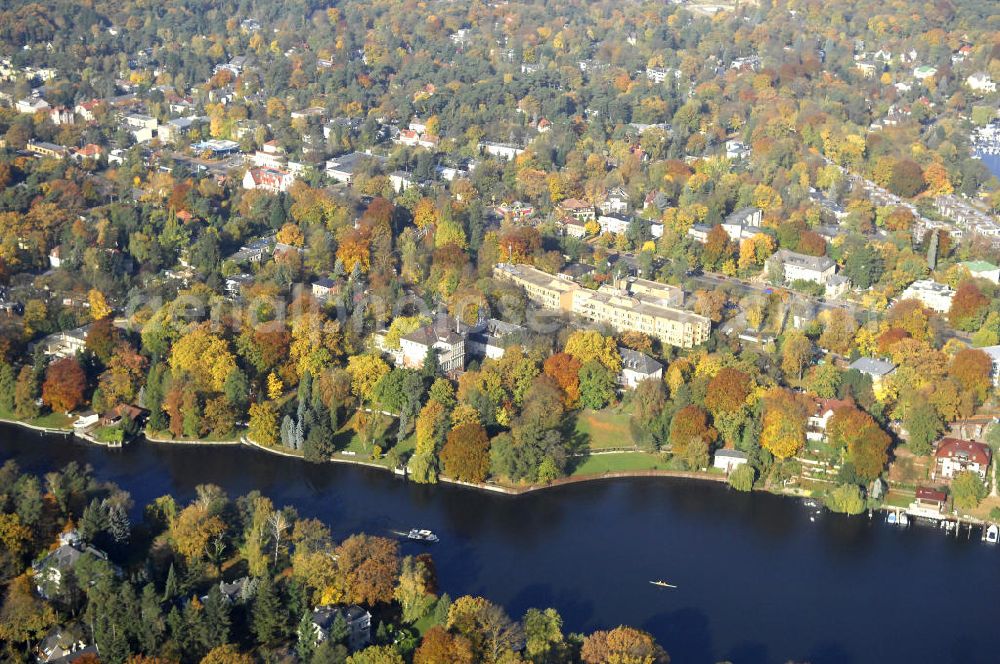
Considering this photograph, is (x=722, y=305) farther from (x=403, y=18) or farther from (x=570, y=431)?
(x=403, y=18)

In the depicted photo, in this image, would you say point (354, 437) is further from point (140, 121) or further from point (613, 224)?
point (140, 121)

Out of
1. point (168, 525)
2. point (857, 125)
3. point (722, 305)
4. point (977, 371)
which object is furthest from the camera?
point (857, 125)

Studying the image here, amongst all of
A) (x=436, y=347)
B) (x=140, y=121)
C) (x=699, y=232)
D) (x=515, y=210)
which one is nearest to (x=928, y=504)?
(x=436, y=347)

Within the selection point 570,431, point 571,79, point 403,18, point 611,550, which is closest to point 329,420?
point 570,431

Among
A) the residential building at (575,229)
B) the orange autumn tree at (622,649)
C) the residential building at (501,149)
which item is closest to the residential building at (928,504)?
the orange autumn tree at (622,649)

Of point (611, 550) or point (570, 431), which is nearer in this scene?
point (611, 550)
